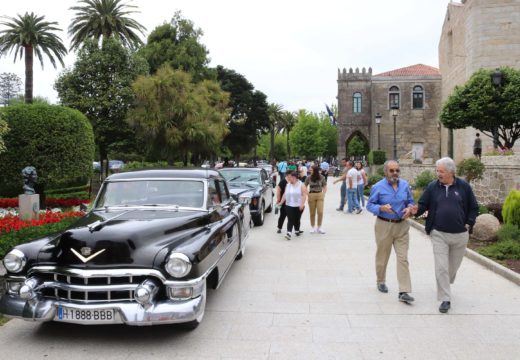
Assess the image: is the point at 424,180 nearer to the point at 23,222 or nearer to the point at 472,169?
the point at 472,169

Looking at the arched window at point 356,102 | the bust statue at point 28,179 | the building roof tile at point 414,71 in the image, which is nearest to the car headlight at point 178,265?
the bust statue at point 28,179

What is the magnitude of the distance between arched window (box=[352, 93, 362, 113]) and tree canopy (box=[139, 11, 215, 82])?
655 inches

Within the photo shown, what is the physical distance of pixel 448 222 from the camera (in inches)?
217

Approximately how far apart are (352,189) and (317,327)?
1101cm

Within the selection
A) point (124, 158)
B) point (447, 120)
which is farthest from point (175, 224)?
point (124, 158)

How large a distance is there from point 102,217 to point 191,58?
35.3m

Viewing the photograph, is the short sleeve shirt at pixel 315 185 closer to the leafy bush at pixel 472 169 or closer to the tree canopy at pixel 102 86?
the leafy bush at pixel 472 169

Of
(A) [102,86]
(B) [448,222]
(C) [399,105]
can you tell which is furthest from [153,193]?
(C) [399,105]

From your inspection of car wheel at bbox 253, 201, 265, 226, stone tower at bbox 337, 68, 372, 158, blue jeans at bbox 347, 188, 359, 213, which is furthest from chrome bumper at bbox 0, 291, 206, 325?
stone tower at bbox 337, 68, 372, 158

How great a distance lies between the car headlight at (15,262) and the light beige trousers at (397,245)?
432 centimetres

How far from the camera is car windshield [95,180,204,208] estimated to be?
6209mm

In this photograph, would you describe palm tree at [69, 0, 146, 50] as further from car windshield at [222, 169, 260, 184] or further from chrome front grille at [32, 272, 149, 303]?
chrome front grille at [32, 272, 149, 303]

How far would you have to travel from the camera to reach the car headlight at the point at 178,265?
4.49 metres

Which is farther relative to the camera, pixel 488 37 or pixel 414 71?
pixel 414 71
